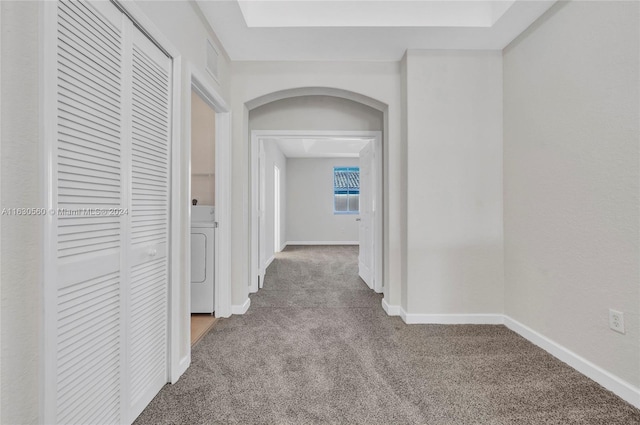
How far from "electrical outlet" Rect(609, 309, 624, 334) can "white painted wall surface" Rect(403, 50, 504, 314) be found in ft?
3.44

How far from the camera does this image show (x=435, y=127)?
2.87 metres

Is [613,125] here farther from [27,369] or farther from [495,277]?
[27,369]

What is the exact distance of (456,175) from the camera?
9.40 ft

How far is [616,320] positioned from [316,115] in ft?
9.86

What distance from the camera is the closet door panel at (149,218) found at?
1.54 metres

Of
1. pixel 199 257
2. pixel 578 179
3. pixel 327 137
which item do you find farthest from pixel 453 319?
pixel 199 257

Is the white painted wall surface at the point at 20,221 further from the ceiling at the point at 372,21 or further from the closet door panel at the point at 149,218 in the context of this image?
the ceiling at the point at 372,21

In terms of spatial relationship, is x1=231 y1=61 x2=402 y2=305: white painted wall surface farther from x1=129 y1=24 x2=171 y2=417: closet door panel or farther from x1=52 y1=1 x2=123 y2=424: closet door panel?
x1=52 y1=1 x2=123 y2=424: closet door panel

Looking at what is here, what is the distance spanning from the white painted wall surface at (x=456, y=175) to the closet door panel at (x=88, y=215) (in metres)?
2.27

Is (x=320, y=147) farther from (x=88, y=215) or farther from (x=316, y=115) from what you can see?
(x=88, y=215)

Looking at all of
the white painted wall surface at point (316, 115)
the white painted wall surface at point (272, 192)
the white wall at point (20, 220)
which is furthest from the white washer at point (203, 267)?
the white painted wall surface at point (272, 192)

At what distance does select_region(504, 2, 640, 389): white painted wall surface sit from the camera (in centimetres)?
174

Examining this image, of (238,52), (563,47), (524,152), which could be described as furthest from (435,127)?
(238,52)

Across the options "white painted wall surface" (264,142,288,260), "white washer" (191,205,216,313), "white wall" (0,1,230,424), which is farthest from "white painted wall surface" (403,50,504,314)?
"white painted wall surface" (264,142,288,260)
